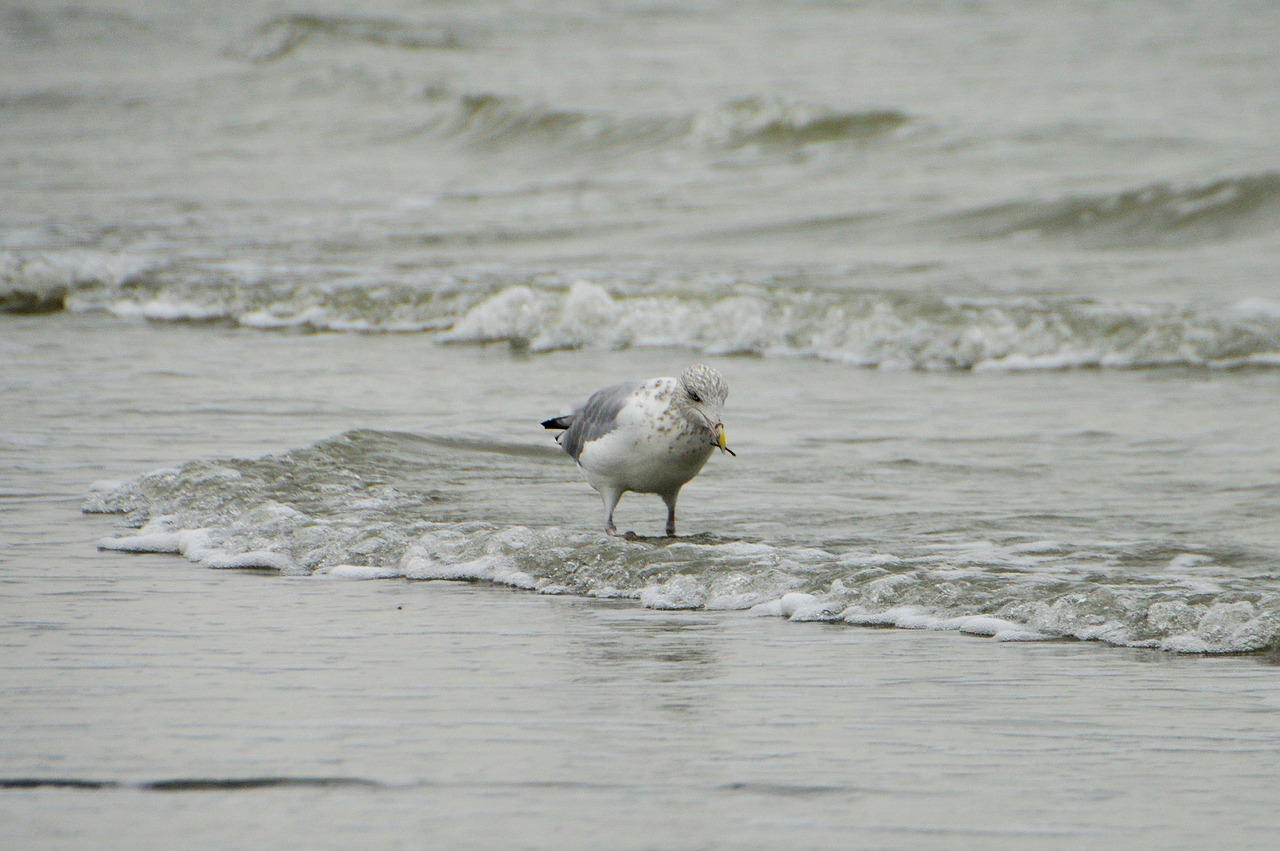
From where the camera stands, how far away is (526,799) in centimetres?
289

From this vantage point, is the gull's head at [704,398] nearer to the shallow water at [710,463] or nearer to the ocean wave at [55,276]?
the shallow water at [710,463]

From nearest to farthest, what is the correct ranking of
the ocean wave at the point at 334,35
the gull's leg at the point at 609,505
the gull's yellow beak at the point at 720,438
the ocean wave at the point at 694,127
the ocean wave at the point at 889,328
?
the gull's yellow beak at the point at 720,438 → the gull's leg at the point at 609,505 → the ocean wave at the point at 889,328 → the ocean wave at the point at 694,127 → the ocean wave at the point at 334,35

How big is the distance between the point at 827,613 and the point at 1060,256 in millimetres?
8910

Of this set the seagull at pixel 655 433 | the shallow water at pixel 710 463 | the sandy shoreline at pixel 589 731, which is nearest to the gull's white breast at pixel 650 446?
the seagull at pixel 655 433

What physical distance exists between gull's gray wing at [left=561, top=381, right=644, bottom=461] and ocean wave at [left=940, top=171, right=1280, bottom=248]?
8.63 m

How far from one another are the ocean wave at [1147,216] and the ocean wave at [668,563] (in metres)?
8.42

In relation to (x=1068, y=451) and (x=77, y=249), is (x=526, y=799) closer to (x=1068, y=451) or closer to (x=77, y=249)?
(x=1068, y=451)

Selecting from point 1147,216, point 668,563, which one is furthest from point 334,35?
point 668,563

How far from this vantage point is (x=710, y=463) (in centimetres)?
688

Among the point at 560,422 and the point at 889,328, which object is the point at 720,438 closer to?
the point at 560,422

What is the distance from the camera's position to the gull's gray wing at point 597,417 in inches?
209

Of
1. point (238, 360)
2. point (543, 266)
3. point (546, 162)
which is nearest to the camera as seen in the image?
point (238, 360)

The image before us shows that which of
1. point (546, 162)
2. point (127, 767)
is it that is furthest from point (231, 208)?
point (127, 767)

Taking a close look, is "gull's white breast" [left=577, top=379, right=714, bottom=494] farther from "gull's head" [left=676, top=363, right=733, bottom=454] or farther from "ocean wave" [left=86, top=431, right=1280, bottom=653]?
"ocean wave" [left=86, top=431, right=1280, bottom=653]
